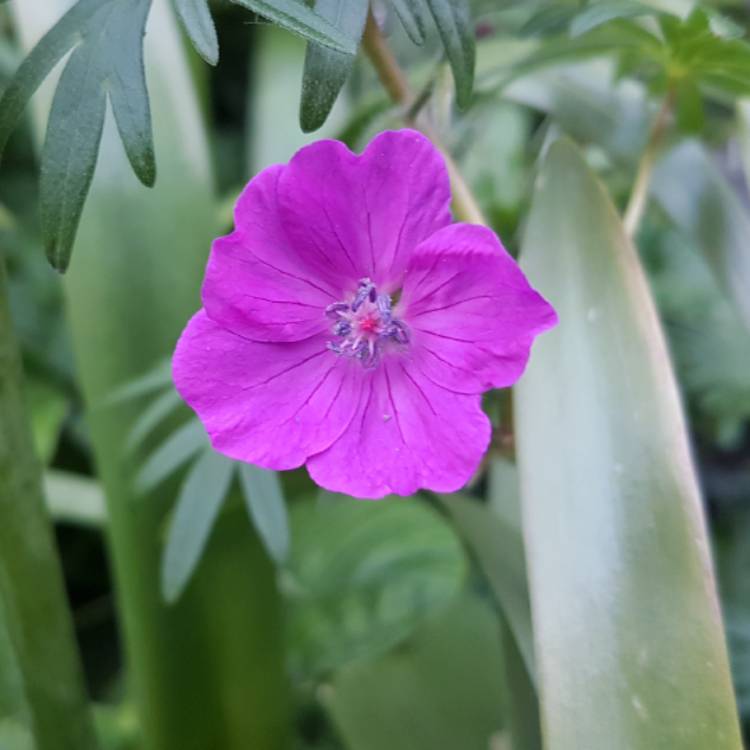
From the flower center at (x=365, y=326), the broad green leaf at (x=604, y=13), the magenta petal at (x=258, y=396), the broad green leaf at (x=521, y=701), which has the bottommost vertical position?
the broad green leaf at (x=521, y=701)

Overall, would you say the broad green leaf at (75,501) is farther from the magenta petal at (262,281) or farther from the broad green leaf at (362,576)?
the magenta petal at (262,281)

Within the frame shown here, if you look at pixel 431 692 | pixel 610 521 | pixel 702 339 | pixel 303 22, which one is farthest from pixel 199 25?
pixel 702 339

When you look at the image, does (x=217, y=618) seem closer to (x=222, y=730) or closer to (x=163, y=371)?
(x=222, y=730)

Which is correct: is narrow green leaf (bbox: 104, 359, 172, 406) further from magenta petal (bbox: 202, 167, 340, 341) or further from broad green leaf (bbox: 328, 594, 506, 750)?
broad green leaf (bbox: 328, 594, 506, 750)

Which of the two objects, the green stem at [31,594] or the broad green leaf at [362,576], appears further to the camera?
the broad green leaf at [362,576]

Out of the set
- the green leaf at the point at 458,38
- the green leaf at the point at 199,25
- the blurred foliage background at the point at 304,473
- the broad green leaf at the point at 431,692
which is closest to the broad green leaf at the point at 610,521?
the blurred foliage background at the point at 304,473

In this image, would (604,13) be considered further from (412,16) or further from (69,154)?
(69,154)

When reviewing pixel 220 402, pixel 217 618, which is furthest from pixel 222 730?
pixel 220 402
